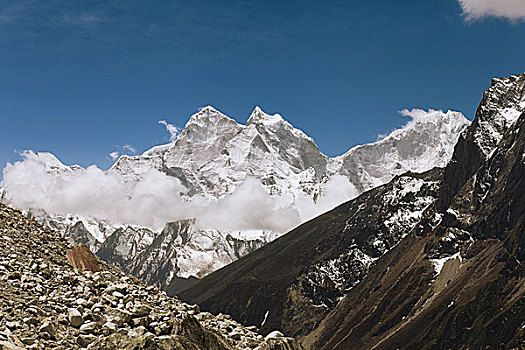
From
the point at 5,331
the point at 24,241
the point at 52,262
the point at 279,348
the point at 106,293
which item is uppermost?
the point at 24,241

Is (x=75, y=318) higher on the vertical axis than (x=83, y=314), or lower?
lower

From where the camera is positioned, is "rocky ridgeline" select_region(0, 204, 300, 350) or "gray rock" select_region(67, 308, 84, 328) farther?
"gray rock" select_region(67, 308, 84, 328)

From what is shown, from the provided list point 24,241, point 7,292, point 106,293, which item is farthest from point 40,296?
point 24,241

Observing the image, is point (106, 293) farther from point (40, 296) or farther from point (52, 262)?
point (52, 262)

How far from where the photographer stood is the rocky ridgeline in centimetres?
1831

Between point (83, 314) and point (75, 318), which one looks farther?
point (83, 314)

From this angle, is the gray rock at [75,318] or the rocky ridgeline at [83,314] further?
the gray rock at [75,318]

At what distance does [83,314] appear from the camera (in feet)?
66.2

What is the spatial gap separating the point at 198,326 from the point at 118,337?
132 inches

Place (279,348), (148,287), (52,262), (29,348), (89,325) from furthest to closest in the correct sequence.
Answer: (148,287), (52,262), (279,348), (89,325), (29,348)

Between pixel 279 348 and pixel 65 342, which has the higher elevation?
pixel 65 342

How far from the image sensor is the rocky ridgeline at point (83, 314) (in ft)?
60.1

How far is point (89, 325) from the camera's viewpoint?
63.5 ft

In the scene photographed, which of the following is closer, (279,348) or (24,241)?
(279,348)
